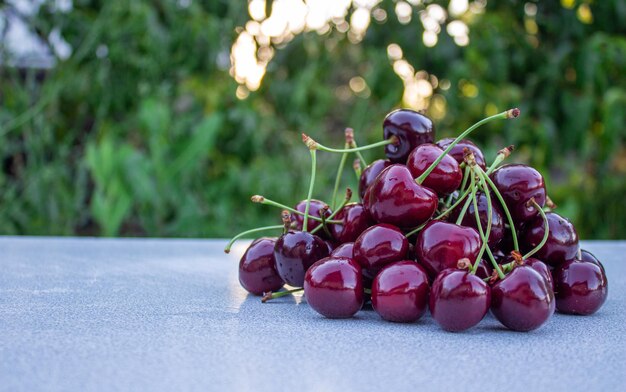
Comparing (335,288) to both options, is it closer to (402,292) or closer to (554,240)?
(402,292)

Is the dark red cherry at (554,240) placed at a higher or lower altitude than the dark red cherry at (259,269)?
higher

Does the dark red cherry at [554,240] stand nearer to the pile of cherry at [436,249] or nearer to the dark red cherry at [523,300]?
the pile of cherry at [436,249]

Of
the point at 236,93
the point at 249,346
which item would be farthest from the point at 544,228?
the point at 236,93

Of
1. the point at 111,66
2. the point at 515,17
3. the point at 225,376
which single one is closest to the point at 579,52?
the point at 515,17

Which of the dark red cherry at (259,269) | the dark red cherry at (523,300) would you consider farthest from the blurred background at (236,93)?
the dark red cherry at (523,300)

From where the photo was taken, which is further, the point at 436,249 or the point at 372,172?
the point at 372,172

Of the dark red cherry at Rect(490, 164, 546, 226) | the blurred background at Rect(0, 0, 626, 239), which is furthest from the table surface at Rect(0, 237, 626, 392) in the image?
the blurred background at Rect(0, 0, 626, 239)

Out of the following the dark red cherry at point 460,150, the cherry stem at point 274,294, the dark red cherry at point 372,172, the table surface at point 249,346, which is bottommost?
the cherry stem at point 274,294

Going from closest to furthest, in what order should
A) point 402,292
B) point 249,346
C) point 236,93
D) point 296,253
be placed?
point 249,346 → point 402,292 → point 296,253 → point 236,93

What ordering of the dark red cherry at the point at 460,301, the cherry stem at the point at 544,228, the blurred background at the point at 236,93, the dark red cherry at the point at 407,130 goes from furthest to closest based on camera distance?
the blurred background at the point at 236,93, the dark red cherry at the point at 407,130, the cherry stem at the point at 544,228, the dark red cherry at the point at 460,301
